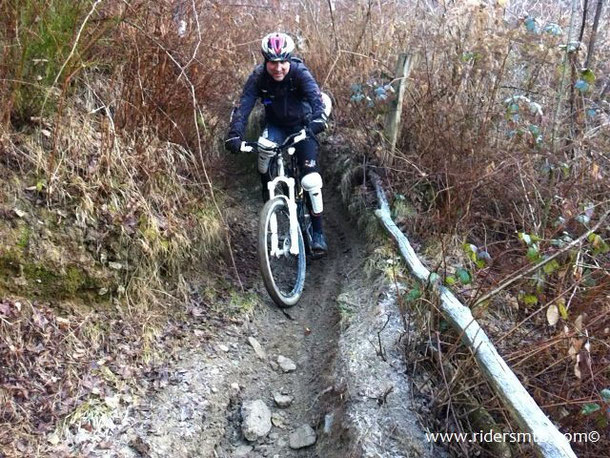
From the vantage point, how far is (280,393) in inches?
145

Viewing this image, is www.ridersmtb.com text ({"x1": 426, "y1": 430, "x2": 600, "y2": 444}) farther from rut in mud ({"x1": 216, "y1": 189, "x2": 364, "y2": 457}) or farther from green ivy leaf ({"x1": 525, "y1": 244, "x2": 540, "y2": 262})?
green ivy leaf ({"x1": 525, "y1": 244, "x2": 540, "y2": 262})

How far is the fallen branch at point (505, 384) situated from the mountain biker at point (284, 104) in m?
1.73

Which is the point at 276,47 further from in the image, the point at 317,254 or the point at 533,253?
the point at 533,253

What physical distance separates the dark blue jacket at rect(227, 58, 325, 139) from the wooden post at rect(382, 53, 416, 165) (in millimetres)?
1012

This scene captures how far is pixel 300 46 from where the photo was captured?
21.7 ft

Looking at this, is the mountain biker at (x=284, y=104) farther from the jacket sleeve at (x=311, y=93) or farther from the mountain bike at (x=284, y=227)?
the mountain bike at (x=284, y=227)

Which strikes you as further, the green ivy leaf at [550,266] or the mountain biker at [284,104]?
the mountain biker at [284,104]

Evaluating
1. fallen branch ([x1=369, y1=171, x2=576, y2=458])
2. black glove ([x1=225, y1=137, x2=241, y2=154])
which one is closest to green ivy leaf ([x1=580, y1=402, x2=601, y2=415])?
fallen branch ([x1=369, y1=171, x2=576, y2=458])

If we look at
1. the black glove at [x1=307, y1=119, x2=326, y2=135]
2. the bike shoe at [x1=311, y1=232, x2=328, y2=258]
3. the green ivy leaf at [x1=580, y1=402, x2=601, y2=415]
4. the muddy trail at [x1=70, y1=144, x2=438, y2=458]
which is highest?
the black glove at [x1=307, y1=119, x2=326, y2=135]

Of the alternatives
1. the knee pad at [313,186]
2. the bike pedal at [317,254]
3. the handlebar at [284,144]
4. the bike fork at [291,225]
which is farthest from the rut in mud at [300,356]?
the handlebar at [284,144]

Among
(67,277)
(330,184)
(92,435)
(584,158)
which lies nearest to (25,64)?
(67,277)

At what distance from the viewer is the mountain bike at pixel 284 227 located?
13.7 ft

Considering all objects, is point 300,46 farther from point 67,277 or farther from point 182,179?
point 67,277

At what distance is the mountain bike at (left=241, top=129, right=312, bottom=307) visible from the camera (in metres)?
4.16
